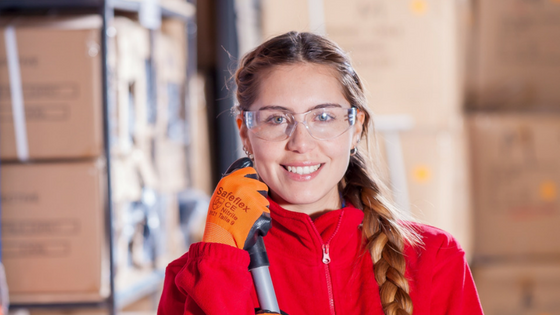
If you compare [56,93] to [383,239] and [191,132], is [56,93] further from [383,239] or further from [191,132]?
[383,239]

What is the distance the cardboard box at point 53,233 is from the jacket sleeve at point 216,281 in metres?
0.91

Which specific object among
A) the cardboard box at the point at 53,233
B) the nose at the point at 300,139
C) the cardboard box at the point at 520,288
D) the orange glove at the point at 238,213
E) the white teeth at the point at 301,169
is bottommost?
the cardboard box at the point at 520,288

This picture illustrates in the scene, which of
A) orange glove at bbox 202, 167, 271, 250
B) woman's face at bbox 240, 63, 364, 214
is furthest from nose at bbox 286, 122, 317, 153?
orange glove at bbox 202, 167, 271, 250

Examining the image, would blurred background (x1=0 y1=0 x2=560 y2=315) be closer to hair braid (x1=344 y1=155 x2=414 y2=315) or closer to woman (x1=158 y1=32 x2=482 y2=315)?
hair braid (x1=344 y1=155 x2=414 y2=315)

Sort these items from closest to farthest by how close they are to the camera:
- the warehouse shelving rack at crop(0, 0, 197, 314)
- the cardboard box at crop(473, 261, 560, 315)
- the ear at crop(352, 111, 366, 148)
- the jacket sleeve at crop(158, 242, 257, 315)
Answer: the jacket sleeve at crop(158, 242, 257, 315) < the ear at crop(352, 111, 366, 148) < the warehouse shelving rack at crop(0, 0, 197, 314) < the cardboard box at crop(473, 261, 560, 315)

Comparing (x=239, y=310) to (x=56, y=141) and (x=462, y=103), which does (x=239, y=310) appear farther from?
(x=462, y=103)

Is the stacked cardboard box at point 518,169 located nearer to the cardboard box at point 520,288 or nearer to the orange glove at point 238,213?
the cardboard box at point 520,288

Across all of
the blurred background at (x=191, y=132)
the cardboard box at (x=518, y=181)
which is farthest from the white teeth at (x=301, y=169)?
the cardboard box at (x=518, y=181)

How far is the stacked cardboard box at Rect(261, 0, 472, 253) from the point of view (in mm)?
2232

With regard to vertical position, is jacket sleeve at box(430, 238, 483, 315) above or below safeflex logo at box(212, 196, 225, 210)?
below

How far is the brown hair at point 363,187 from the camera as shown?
116cm

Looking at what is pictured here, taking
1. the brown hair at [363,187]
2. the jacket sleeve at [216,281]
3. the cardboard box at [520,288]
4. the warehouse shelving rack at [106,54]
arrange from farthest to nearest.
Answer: the cardboard box at [520,288]
the warehouse shelving rack at [106,54]
the brown hair at [363,187]
the jacket sleeve at [216,281]

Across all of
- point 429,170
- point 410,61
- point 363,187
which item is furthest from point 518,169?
point 363,187

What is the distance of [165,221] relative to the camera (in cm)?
239
